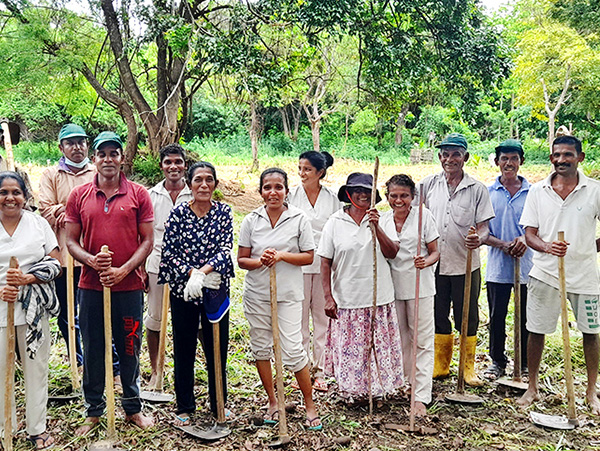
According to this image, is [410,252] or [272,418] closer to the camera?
[272,418]

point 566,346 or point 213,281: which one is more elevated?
point 213,281

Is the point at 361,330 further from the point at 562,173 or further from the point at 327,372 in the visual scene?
the point at 562,173

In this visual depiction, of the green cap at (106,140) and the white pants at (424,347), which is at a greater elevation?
the green cap at (106,140)

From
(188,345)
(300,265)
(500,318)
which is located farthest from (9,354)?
(500,318)

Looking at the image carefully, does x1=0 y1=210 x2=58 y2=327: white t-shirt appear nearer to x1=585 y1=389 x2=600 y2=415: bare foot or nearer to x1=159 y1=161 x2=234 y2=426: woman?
x1=159 y1=161 x2=234 y2=426: woman

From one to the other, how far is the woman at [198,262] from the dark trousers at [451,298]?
1.89 m

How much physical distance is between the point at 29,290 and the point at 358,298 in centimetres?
219

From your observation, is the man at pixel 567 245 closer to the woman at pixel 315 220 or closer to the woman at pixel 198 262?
the woman at pixel 315 220

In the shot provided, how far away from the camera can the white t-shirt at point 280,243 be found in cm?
365

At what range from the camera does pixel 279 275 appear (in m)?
3.65

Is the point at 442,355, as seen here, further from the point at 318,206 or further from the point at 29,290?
the point at 29,290

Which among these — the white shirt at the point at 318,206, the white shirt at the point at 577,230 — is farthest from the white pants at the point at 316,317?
the white shirt at the point at 577,230

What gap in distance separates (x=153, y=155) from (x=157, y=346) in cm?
794

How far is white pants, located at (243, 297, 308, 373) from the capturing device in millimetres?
3660
